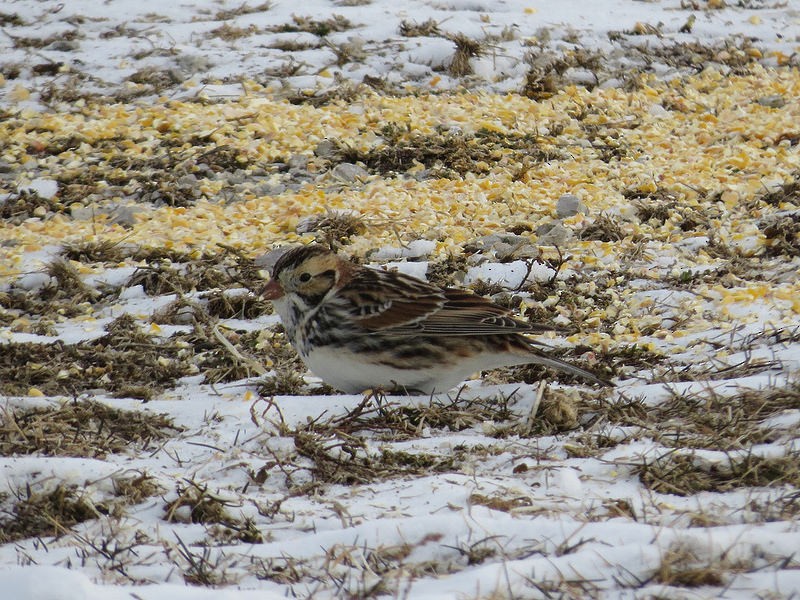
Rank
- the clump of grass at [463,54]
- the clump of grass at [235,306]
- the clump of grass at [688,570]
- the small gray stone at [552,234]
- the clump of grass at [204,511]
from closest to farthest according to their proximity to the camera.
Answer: the clump of grass at [688,570] → the clump of grass at [204,511] → the clump of grass at [235,306] → the small gray stone at [552,234] → the clump of grass at [463,54]

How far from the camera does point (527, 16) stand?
1055 cm

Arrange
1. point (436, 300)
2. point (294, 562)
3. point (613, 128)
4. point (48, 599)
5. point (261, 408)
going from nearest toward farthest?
1. point (48, 599)
2. point (294, 562)
3. point (261, 408)
4. point (436, 300)
5. point (613, 128)

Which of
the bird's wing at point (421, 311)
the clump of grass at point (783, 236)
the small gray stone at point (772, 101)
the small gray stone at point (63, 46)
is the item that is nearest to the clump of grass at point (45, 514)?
the bird's wing at point (421, 311)

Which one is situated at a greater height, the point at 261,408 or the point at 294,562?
the point at 294,562

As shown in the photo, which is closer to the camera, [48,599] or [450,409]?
[48,599]

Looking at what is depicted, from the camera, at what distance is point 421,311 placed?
5.36m

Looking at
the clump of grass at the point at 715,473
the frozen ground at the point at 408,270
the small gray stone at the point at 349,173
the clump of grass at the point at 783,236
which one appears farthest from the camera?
the small gray stone at the point at 349,173

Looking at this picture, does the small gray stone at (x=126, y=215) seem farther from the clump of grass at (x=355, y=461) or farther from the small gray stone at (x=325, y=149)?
the clump of grass at (x=355, y=461)

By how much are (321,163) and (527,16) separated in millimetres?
3313

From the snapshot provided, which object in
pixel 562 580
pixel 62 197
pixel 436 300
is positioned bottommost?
pixel 62 197

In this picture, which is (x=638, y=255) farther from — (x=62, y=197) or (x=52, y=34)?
(x=52, y=34)

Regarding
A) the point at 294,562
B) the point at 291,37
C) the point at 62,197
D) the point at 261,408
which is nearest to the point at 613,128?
the point at 291,37

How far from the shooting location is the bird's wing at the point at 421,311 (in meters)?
5.25

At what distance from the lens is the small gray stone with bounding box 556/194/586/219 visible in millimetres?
7352
